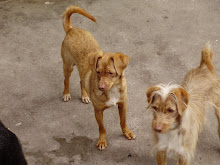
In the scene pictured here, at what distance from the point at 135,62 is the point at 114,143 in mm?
1895

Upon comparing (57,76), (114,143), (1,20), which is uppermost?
(1,20)

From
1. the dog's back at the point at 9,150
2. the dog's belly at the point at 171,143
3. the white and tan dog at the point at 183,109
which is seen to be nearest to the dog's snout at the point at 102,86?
the white and tan dog at the point at 183,109

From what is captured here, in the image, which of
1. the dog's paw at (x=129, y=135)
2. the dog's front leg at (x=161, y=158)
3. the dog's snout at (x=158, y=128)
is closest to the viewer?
the dog's snout at (x=158, y=128)

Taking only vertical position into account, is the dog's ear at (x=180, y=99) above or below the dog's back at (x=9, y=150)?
above

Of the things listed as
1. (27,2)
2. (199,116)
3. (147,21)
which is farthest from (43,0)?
(199,116)

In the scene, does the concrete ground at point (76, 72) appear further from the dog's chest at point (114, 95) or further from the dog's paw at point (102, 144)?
the dog's chest at point (114, 95)

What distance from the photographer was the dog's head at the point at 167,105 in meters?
3.73

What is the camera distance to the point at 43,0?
8.41m

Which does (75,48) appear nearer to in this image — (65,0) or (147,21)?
(147,21)

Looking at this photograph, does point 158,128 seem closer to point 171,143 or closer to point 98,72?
point 171,143

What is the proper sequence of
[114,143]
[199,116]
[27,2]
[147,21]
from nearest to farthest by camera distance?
[199,116] < [114,143] < [147,21] < [27,2]

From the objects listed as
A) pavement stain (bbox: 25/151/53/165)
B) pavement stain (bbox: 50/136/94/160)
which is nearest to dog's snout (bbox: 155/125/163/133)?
pavement stain (bbox: 50/136/94/160)

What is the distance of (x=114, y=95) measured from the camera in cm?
468

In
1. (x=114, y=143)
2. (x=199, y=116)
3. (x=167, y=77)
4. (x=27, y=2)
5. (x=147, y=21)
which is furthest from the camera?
(x=27, y=2)
